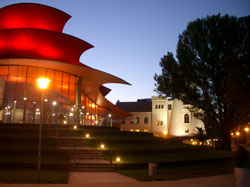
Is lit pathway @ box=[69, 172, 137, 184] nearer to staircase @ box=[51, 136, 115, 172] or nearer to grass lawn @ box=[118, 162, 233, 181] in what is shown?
grass lawn @ box=[118, 162, 233, 181]

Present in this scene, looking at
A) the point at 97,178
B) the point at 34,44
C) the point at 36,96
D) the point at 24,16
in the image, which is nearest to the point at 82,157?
the point at 97,178

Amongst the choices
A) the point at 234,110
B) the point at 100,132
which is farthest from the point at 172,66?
the point at 100,132

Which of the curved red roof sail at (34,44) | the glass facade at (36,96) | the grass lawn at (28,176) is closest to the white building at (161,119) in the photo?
the glass facade at (36,96)

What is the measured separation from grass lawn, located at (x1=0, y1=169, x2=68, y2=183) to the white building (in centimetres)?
4567

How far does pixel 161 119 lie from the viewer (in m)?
64.0

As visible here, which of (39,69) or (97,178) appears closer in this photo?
(97,178)

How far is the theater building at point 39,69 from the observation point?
28812 mm

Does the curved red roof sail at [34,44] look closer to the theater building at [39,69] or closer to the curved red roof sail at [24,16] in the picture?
the theater building at [39,69]

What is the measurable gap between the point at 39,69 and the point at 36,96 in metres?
3.13

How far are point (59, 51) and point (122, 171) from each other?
20548 mm

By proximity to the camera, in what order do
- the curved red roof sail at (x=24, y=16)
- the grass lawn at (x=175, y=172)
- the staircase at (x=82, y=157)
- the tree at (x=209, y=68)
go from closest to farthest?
the grass lawn at (x=175, y=172)
the staircase at (x=82, y=157)
the tree at (x=209, y=68)
the curved red roof sail at (x=24, y=16)

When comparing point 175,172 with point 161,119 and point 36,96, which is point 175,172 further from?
point 161,119

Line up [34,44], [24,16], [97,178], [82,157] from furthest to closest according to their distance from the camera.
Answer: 1. [24,16]
2. [34,44]
3. [82,157]
4. [97,178]

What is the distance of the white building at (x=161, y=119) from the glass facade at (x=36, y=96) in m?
28.0
